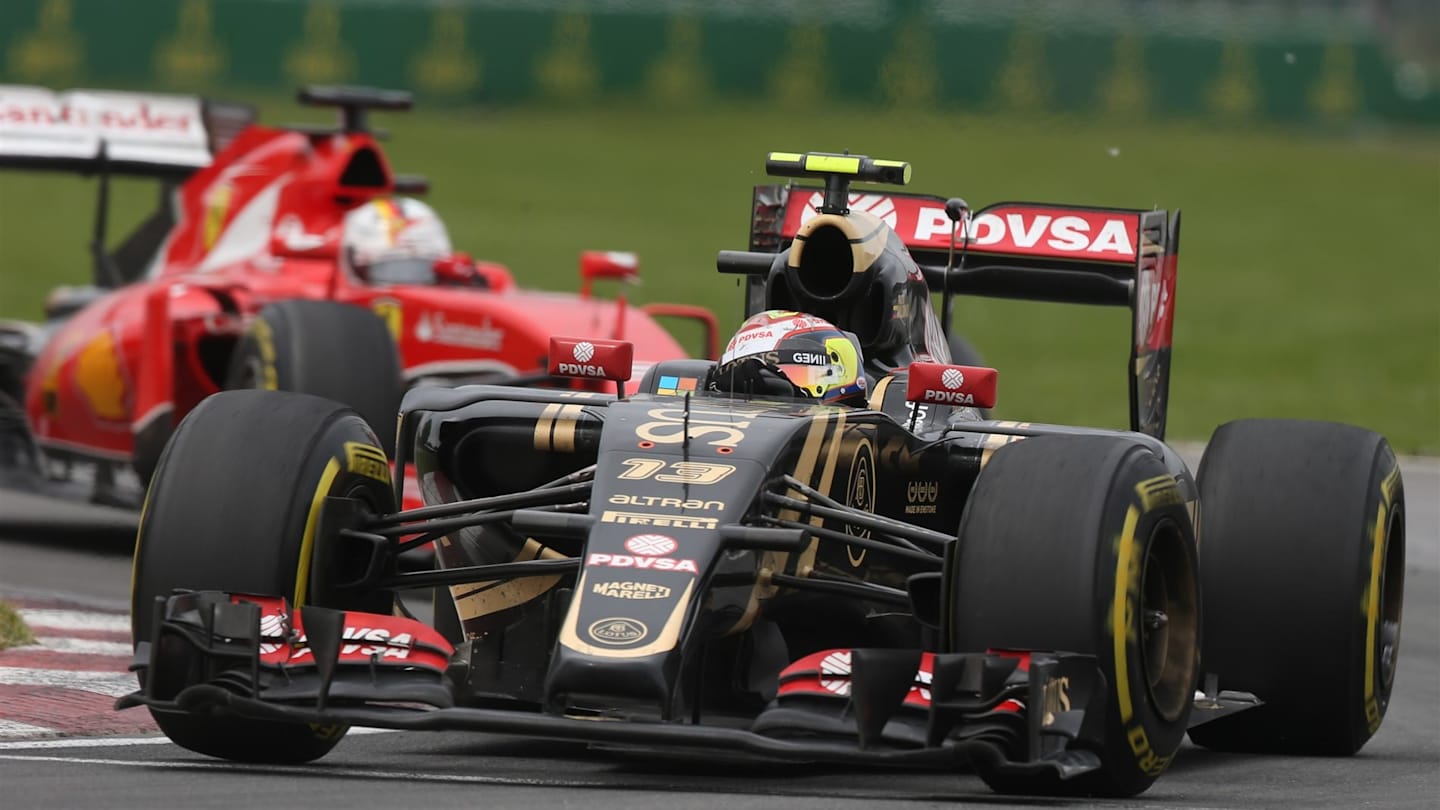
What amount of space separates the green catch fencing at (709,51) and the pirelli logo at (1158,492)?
3397 cm

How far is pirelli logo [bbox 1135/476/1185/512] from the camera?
7.70 meters

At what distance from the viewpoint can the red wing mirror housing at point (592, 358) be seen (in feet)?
29.1

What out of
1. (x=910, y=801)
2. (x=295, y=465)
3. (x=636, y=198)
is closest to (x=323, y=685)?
(x=295, y=465)

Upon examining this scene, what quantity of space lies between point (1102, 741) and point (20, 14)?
3875 cm

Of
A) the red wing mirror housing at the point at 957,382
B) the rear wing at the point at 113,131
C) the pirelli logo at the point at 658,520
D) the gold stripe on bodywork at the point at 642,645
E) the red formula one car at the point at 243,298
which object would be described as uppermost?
the rear wing at the point at 113,131

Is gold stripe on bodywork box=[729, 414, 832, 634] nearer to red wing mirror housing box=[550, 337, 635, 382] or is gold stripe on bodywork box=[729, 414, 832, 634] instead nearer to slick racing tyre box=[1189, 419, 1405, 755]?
red wing mirror housing box=[550, 337, 635, 382]

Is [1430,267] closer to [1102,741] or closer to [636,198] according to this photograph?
[636,198]

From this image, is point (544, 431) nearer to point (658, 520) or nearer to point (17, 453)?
point (658, 520)

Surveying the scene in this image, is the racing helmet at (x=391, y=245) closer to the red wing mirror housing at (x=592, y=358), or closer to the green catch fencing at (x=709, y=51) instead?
the red wing mirror housing at (x=592, y=358)

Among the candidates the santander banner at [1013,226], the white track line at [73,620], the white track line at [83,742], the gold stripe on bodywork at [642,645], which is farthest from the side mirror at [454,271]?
the gold stripe on bodywork at [642,645]

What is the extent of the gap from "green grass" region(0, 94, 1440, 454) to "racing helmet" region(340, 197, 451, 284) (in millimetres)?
4102

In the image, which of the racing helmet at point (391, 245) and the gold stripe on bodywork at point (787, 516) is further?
the racing helmet at point (391, 245)

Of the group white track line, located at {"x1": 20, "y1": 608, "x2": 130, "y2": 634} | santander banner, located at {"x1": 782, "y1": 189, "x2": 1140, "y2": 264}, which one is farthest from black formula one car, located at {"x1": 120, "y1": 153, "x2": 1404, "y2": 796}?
white track line, located at {"x1": 20, "y1": 608, "x2": 130, "y2": 634}

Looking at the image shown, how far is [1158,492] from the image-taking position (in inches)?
309
